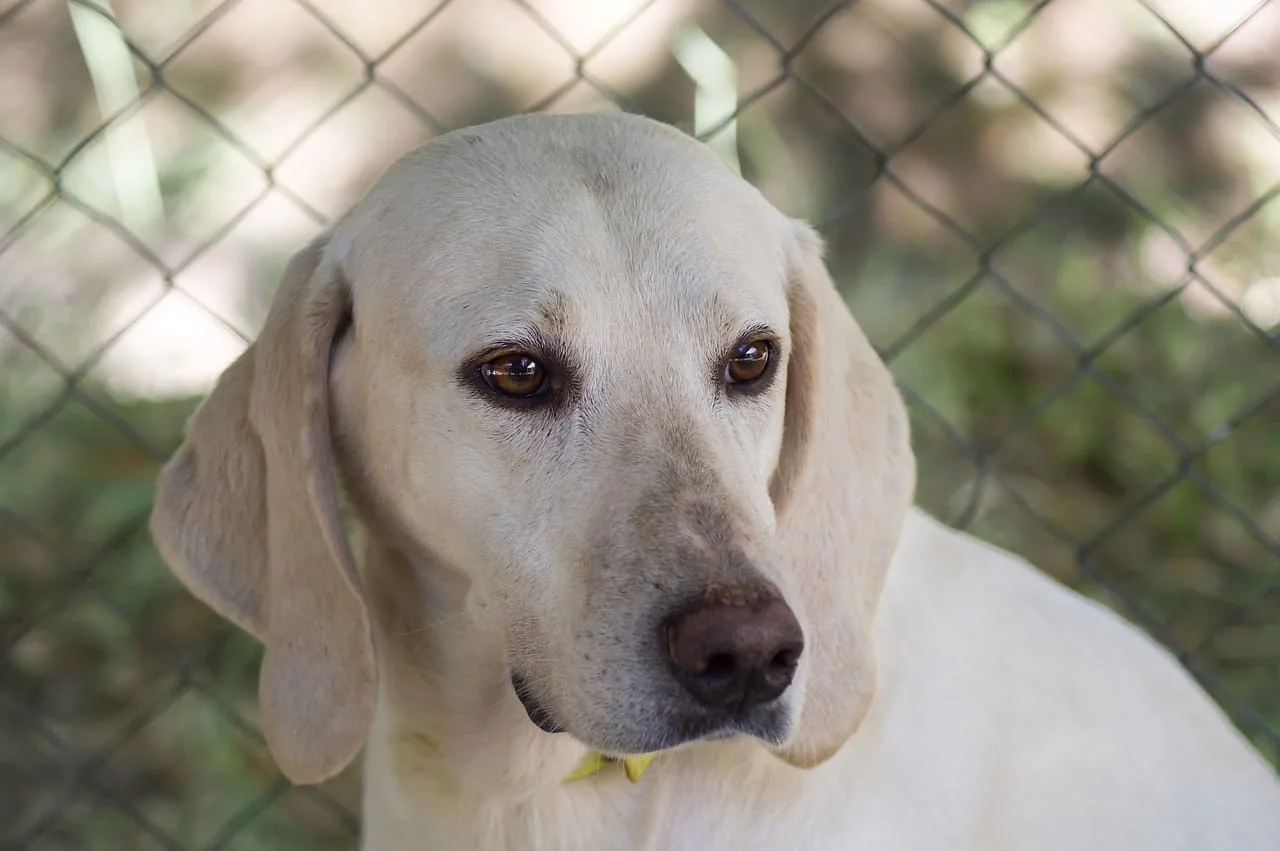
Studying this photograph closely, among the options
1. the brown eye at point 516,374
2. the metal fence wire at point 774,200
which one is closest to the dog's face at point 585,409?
the brown eye at point 516,374

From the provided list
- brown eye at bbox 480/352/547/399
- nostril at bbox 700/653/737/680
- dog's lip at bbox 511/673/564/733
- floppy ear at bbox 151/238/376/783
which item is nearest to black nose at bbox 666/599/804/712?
nostril at bbox 700/653/737/680

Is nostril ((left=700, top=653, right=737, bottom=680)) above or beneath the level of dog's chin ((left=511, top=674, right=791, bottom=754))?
above

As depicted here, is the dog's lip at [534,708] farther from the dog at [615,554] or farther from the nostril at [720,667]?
the nostril at [720,667]

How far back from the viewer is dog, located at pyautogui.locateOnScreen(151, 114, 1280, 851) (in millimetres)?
1696

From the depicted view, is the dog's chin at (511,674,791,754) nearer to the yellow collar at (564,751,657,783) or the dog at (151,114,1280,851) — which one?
the dog at (151,114,1280,851)

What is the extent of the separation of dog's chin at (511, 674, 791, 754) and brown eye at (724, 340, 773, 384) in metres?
0.46

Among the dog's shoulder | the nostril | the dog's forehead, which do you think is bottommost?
the dog's shoulder

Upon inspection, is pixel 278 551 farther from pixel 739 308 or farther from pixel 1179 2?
pixel 1179 2

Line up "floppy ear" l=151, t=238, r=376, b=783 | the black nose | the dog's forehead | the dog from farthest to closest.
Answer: "floppy ear" l=151, t=238, r=376, b=783 < the dog's forehead < the dog < the black nose

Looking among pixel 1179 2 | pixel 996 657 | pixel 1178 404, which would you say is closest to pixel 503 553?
pixel 996 657

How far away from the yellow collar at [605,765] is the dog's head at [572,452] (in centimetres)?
15

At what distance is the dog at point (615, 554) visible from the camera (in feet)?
5.57

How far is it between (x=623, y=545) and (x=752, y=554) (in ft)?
0.51

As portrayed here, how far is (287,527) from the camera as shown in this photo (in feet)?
6.34
